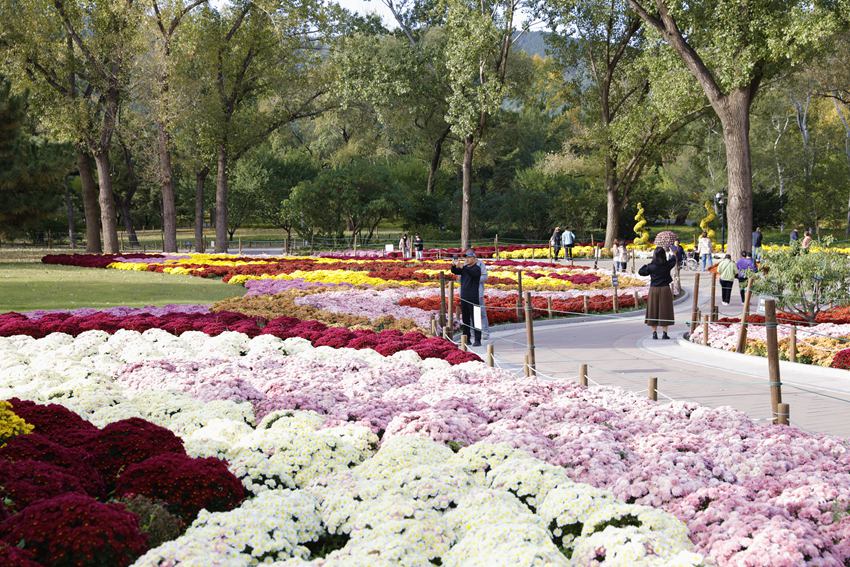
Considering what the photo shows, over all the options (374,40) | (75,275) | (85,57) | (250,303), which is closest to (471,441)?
(250,303)

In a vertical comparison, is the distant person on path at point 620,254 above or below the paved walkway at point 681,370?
above

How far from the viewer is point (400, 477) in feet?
19.6

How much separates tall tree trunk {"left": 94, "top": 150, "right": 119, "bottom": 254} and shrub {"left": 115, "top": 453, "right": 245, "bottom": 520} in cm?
3717

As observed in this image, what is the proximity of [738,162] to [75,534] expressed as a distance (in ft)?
82.2

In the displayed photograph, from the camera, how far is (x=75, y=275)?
30.0 metres

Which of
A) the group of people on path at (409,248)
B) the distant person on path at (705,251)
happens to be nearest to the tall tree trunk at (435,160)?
the group of people on path at (409,248)

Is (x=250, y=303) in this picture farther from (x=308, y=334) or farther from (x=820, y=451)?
(x=820, y=451)

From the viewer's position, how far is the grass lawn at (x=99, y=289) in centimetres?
2127

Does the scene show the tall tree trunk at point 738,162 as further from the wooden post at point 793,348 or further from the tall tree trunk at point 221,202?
the tall tree trunk at point 221,202

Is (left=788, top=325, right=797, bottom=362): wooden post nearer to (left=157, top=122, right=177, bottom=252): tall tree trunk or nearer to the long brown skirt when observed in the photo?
the long brown skirt

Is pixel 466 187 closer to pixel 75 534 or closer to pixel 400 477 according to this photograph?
pixel 400 477

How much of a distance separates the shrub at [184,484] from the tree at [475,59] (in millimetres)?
37949

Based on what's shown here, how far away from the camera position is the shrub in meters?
5.53

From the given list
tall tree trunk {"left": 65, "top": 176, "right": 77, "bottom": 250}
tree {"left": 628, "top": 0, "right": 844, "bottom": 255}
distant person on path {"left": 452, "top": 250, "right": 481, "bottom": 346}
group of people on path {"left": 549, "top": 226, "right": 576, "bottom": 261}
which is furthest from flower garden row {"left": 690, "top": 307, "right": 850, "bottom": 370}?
tall tree trunk {"left": 65, "top": 176, "right": 77, "bottom": 250}
